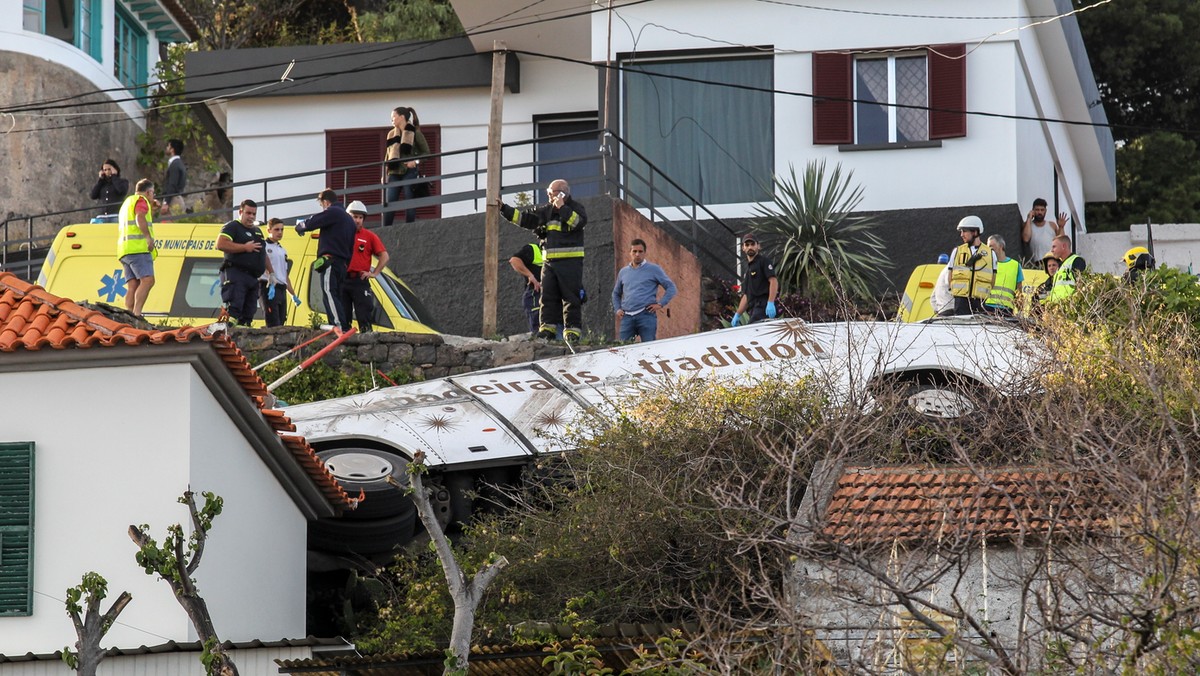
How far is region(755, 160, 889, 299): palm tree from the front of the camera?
24.8 metres

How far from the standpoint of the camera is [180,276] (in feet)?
71.2

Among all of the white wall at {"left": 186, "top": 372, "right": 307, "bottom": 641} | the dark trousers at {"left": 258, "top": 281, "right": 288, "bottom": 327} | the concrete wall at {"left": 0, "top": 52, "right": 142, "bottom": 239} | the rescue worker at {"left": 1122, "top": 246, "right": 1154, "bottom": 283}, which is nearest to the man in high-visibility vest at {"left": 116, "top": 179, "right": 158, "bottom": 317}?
the dark trousers at {"left": 258, "top": 281, "right": 288, "bottom": 327}

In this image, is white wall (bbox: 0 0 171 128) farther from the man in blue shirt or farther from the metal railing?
the man in blue shirt

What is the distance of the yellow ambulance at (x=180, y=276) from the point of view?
2141 cm

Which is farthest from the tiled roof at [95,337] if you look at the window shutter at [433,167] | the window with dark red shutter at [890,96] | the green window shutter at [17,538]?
the window with dark red shutter at [890,96]

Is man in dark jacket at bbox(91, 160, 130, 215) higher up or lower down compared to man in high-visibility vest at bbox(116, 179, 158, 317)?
higher up

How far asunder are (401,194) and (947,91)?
23.7ft

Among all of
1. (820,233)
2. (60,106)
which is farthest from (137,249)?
(60,106)

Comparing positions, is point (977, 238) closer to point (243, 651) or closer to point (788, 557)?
point (788, 557)

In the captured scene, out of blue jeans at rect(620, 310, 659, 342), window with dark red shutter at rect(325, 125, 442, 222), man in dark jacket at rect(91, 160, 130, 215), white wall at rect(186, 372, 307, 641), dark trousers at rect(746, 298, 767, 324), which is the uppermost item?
window with dark red shutter at rect(325, 125, 442, 222)

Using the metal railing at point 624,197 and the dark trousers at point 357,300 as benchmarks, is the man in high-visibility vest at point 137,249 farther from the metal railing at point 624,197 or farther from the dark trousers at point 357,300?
the metal railing at point 624,197

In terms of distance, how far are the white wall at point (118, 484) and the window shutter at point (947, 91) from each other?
46.9ft

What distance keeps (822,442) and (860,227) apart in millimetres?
10283

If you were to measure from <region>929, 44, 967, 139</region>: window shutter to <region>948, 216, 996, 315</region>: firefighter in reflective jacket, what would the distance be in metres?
6.59
